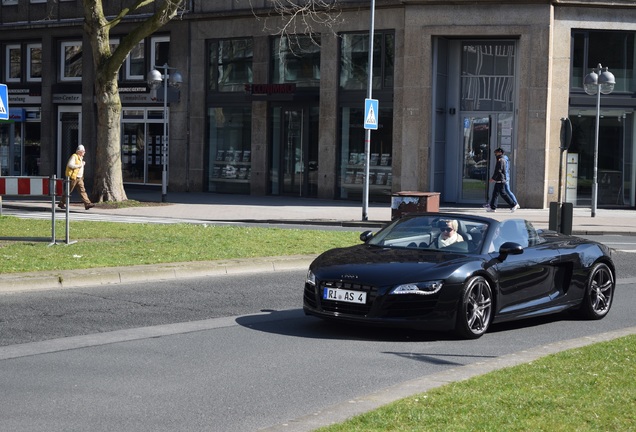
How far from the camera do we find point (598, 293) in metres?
12.5

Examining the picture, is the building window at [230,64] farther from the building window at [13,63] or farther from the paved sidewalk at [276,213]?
the building window at [13,63]

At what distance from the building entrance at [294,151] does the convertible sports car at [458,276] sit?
2472cm

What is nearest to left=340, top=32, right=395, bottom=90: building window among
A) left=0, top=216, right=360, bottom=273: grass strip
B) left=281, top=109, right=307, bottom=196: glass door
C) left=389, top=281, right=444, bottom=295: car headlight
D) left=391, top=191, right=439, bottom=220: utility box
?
left=281, top=109, right=307, bottom=196: glass door

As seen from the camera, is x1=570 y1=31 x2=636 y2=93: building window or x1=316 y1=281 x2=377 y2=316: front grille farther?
x1=570 y1=31 x2=636 y2=93: building window

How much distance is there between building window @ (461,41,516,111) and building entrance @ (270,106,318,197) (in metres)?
5.19

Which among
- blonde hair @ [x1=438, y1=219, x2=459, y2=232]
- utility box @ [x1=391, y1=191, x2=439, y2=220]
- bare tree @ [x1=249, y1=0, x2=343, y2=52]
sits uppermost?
bare tree @ [x1=249, y1=0, x2=343, y2=52]

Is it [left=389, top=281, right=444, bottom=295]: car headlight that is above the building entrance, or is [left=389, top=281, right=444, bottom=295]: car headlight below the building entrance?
below

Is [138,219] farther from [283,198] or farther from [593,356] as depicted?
[593,356]

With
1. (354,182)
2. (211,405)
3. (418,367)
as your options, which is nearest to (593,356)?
(418,367)

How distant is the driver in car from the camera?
11602 mm

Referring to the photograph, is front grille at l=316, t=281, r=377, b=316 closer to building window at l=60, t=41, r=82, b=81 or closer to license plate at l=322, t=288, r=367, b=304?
license plate at l=322, t=288, r=367, b=304

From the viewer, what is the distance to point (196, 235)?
2080cm

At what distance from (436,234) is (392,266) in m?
1.13

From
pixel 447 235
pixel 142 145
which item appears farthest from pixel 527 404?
pixel 142 145
